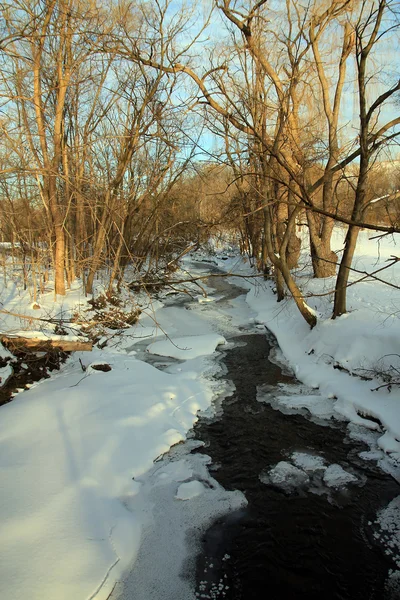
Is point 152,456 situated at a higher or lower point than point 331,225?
lower

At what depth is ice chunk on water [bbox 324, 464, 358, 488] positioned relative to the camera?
436cm

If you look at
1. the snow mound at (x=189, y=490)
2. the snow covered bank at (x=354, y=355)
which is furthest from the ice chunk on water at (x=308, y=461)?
the snow mound at (x=189, y=490)

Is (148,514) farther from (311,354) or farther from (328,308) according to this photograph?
(328,308)

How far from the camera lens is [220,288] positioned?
2145cm

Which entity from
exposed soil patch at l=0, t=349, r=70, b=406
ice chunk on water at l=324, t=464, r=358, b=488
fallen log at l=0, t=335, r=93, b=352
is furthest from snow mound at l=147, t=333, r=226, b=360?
ice chunk on water at l=324, t=464, r=358, b=488

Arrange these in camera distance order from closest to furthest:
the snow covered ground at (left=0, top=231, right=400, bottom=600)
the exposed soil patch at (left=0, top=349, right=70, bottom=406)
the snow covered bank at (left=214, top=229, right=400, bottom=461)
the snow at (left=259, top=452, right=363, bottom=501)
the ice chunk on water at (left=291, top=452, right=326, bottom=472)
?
the snow covered ground at (left=0, top=231, right=400, bottom=600), the snow at (left=259, top=452, right=363, bottom=501), the ice chunk on water at (left=291, top=452, right=326, bottom=472), the snow covered bank at (left=214, top=229, right=400, bottom=461), the exposed soil patch at (left=0, top=349, right=70, bottom=406)

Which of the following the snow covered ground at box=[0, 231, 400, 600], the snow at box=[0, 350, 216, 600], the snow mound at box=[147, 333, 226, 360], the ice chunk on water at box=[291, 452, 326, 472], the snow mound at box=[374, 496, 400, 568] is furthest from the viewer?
the snow mound at box=[147, 333, 226, 360]

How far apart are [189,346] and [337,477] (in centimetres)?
591

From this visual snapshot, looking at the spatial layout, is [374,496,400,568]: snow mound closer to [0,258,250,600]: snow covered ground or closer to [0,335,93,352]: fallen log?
[0,258,250,600]: snow covered ground

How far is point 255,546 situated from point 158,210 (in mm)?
17147

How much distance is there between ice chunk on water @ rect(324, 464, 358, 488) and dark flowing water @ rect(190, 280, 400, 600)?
0.30 feet

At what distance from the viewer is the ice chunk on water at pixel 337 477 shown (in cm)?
436

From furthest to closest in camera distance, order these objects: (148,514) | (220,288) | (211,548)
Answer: (220,288) → (148,514) → (211,548)

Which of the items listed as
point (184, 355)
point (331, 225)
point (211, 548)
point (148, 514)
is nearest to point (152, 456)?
point (148, 514)
